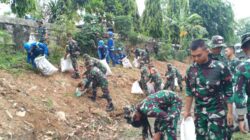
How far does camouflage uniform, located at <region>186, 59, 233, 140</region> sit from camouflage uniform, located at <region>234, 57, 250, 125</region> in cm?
10

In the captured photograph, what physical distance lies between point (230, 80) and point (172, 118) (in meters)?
1.05

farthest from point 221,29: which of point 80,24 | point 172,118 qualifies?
point 172,118

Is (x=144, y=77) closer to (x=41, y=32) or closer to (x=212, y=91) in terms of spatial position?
(x=41, y=32)

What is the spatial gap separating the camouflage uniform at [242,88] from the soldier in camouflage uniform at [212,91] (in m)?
Result: 0.10

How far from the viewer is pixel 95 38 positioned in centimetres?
1353

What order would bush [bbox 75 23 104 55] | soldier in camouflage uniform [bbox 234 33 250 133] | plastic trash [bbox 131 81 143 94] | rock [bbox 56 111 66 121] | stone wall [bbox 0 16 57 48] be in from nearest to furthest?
1. soldier in camouflage uniform [bbox 234 33 250 133]
2. rock [bbox 56 111 66 121]
3. stone wall [bbox 0 16 57 48]
4. plastic trash [bbox 131 81 143 94]
5. bush [bbox 75 23 104 55]

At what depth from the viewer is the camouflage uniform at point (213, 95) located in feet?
13.9

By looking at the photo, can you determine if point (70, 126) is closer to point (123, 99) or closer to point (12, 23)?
point (123, 99)

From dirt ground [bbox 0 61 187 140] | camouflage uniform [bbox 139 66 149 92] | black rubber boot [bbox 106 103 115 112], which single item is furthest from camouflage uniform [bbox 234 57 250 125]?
camouflage uniform [bbox 139 66 149 92]

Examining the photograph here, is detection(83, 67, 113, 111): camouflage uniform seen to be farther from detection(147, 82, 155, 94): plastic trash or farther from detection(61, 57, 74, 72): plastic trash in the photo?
detection(147, 82, 155, 94): plastic trash

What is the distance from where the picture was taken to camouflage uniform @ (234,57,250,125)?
4.10 meters

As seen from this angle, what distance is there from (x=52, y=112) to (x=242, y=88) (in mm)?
5076

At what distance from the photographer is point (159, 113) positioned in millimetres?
4754

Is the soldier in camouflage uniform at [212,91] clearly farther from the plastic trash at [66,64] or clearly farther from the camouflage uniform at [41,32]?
the camouflage uniform at [41,32]
